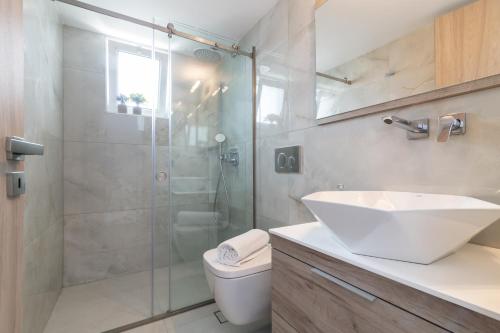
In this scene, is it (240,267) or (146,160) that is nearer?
(240,267)

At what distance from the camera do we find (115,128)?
7.12 ft

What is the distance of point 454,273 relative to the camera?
56 centimetres

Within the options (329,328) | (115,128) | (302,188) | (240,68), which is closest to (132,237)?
(115,128)

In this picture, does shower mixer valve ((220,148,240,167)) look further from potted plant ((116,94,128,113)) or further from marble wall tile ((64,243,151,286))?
marble wall tile ((64,243,151,286))

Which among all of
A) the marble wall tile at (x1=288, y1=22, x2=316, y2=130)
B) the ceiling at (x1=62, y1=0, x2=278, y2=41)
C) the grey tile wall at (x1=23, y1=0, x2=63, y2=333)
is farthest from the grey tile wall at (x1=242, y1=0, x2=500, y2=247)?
the grey tile wall at (x1=23, y1=0, x2=63, y2=333)

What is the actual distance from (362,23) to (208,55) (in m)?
1.26

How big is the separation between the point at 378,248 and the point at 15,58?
112cm

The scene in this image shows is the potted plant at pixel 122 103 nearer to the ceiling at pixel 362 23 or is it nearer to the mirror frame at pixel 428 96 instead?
the ceiling at pixel 362 23

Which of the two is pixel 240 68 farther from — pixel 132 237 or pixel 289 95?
pixel 132 237

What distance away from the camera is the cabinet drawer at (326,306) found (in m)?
0.55

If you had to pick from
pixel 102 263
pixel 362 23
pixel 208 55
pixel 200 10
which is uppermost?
pixel 200 10

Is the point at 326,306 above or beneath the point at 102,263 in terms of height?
above

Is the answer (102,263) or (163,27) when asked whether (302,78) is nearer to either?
(163,27)

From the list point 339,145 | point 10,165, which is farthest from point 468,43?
point 10,165
